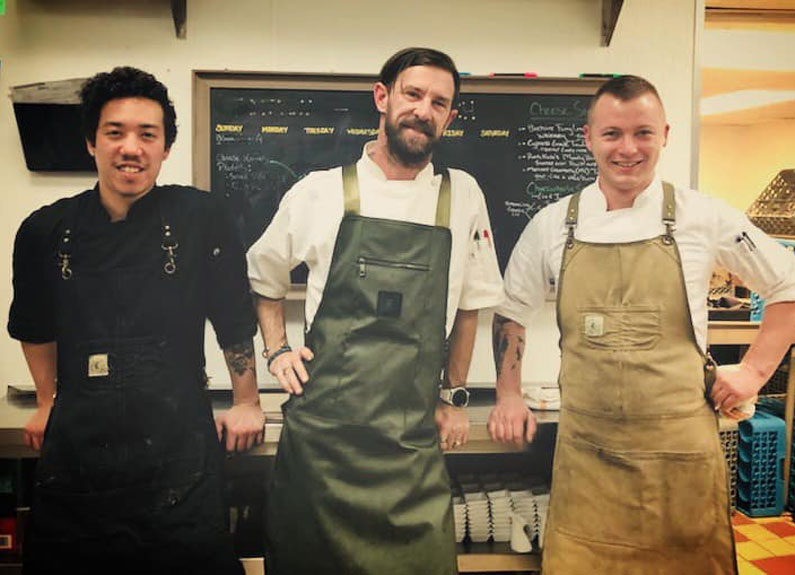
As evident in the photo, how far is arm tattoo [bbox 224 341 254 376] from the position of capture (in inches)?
66.0

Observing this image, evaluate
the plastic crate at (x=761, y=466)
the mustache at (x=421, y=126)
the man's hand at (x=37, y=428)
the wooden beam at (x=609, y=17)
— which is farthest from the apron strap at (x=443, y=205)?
the plastic crate at (x=761, y=466)

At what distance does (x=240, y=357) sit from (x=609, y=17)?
1434mm

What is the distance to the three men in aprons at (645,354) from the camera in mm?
1617

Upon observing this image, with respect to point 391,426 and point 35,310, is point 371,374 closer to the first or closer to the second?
point 391,426

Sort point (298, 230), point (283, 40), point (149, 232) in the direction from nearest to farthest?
point (149, 232) → point (298, 230) → point (283, 40)

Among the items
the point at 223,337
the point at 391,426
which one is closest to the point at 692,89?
the point at 391,426

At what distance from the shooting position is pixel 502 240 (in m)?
1.83

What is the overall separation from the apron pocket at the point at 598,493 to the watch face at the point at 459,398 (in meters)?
0.30

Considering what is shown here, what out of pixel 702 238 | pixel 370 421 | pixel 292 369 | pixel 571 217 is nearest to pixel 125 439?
pixel 292 369

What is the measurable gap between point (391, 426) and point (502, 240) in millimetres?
639

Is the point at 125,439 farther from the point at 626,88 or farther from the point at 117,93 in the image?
the point at 626,88

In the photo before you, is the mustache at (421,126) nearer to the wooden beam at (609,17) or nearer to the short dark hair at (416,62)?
the short dark hair at (416,62)

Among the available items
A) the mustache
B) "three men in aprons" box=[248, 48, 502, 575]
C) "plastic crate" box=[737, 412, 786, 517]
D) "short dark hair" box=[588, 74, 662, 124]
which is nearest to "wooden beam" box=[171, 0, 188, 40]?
"three men in aprons" box=[248, 48, 502, 575]

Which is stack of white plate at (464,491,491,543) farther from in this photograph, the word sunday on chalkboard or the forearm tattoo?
the word sunday on chalkboard
